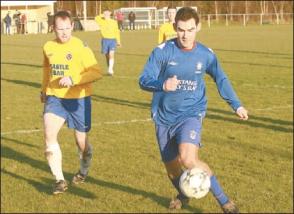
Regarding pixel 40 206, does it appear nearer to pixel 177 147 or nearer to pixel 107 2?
pixel 177 147

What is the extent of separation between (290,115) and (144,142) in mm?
7418

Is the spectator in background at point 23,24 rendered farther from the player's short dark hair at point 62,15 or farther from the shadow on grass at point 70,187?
the shadow on grass at point 70,187

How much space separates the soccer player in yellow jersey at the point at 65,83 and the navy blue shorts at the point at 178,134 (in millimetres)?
739

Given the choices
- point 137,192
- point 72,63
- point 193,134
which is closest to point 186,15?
point 72,63

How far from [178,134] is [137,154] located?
15.8 metres

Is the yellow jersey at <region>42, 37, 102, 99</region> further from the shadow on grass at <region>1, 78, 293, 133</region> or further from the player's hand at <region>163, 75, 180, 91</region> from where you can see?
the shadow on grass at <region>1, 78, 293, 133</region>

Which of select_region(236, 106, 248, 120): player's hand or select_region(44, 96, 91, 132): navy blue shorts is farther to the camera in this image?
select_region(44, 96, 91, 132): navy blue shorts

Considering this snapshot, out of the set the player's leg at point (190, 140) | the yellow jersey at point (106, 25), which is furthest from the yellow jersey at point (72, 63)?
the player's leg at point (190, 140)

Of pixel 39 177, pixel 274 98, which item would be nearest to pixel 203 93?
pixel 39 177

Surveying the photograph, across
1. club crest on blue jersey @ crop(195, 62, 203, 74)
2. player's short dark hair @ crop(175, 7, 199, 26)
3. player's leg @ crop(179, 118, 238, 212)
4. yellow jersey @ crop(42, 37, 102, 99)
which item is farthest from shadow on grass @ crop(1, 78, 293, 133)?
player's short dark hair @ crop(175, 7, 199, 26)

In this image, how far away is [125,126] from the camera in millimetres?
26078

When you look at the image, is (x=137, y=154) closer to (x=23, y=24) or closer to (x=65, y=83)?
(x=65, y=83)

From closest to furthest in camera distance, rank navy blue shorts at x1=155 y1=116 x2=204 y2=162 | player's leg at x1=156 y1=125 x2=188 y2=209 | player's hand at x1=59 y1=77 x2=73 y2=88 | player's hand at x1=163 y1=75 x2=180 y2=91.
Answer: player's hand at x1=163 y1=75 x2=180 y2=91, player's hand at x1=59 y1=77 x2=73 y2=88, navy blue shorts at x1=155 y1=116 x2=204 y2=162, player's leg at x1=156 y1=125 x2=188 y2=209

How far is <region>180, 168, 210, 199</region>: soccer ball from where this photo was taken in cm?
356
